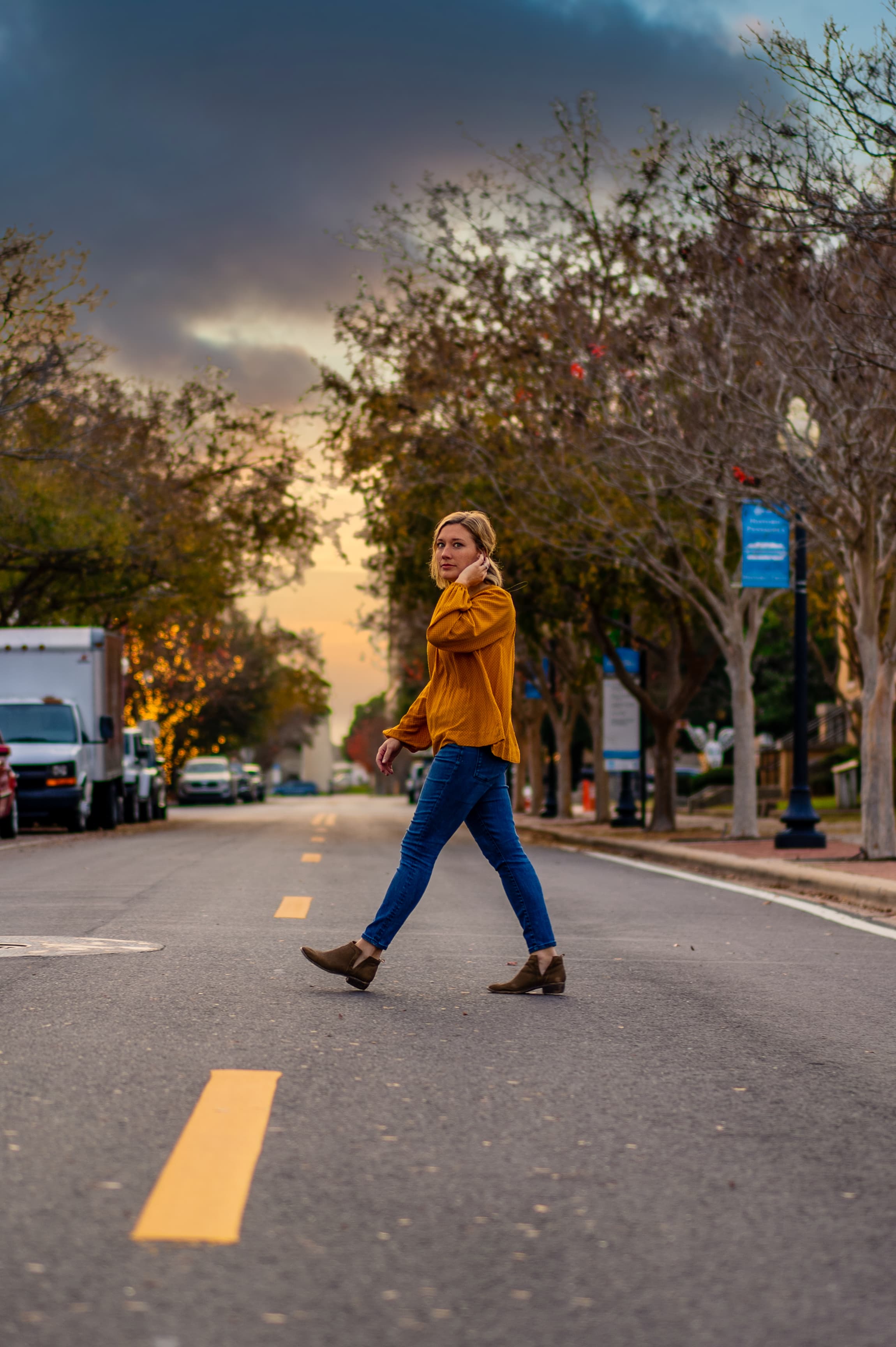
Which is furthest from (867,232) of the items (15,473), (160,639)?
(160,639)

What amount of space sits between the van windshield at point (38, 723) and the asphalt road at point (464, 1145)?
57.1 feet

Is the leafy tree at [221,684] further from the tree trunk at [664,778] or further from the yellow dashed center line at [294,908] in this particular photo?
the yellow dashed center line at [294,908]

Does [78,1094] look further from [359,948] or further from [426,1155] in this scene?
[359,948]

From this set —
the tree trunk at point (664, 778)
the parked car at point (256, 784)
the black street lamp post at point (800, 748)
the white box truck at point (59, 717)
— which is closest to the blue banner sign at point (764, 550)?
the black street lamp post at point (800, 748)

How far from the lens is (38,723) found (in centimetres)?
2678

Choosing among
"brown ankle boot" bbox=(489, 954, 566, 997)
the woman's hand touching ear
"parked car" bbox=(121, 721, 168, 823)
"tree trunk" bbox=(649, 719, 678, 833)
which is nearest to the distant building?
"parked car" bbox=(121, 721, 168, 823)

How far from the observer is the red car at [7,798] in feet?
70.8

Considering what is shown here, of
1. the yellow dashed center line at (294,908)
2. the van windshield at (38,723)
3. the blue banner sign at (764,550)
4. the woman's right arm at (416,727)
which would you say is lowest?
the yellow dashed center line at (294,908)

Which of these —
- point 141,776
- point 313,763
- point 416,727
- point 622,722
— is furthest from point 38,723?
point 313,763

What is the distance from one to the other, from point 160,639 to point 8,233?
32.9 m

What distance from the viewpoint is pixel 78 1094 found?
5156 millimetres

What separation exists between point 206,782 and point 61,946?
53285mm

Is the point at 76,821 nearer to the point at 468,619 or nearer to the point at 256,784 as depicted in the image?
the point at 468,619

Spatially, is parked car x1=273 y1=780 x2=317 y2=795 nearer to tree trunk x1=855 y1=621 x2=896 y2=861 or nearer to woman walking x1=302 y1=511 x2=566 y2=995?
tree trunk x1=855 y1=621 x2=896 y2=861
